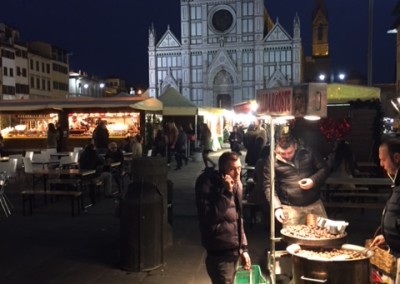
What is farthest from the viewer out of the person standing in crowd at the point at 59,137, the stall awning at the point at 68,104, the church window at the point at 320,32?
the church window at the point at 320,32

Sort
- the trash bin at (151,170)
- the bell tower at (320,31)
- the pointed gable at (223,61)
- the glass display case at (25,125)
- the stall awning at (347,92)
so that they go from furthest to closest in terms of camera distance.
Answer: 1. the bell tower at (320,31)
2. the pointed gable at (223,61)
3. the glass display case at (25,125)
4. the stall awning at (347,92)
5. the trash bin at (151,170)

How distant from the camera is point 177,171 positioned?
59.6 ft

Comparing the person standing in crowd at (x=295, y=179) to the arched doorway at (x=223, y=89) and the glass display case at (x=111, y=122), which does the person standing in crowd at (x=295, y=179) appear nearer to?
the glass display case at (x=111, y=122)

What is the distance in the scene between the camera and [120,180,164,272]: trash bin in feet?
19.7

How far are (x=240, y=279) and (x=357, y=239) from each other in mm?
3827

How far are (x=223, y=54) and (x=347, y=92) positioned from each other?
53966 millimetres

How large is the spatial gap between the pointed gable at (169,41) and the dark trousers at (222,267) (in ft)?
210

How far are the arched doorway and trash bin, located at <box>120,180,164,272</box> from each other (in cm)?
5938

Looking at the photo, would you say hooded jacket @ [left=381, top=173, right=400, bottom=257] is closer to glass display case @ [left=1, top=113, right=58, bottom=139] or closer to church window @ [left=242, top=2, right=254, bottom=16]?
glass display case @ [left=1, top=113, right=58, bottom=139]

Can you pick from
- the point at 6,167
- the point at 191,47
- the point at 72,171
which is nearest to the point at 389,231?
the point at 72,171

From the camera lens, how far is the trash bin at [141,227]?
601 centimetres

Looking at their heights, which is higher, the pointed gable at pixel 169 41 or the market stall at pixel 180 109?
the pointed gable at pixel 169 41

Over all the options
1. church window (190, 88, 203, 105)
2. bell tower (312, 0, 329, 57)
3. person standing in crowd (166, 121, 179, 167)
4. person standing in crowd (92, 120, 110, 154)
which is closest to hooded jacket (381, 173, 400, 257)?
person standing in crowd (92, 120, 110, 154)

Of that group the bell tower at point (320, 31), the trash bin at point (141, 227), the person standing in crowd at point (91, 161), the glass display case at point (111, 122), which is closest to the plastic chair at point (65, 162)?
the person standing in crowd at point (91, 161)
